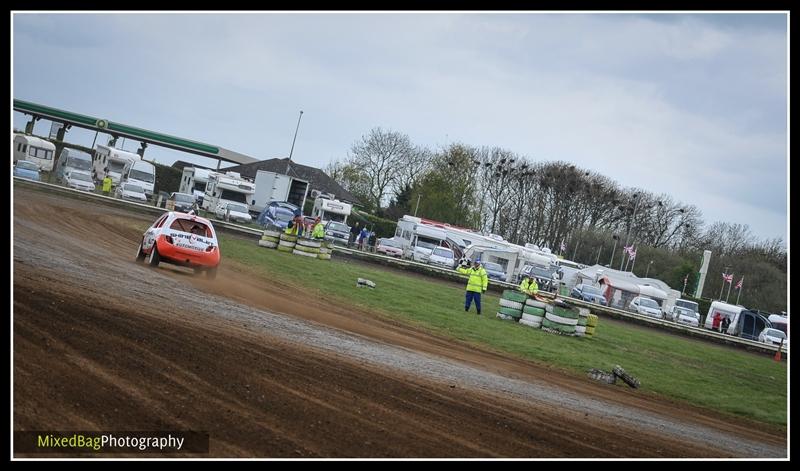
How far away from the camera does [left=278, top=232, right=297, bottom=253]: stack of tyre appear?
39688 millimetres

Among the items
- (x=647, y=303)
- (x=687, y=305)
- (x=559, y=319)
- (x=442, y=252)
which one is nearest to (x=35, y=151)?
(x=442, y=252)

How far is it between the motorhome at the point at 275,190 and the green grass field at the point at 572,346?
78.4ft

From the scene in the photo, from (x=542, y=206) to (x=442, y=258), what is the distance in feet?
131

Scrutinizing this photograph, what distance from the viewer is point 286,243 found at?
39.8 meters

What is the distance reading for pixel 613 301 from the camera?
61.2 meters

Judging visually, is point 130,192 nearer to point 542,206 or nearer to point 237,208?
point 237,208

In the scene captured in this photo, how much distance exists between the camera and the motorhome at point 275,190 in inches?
2392

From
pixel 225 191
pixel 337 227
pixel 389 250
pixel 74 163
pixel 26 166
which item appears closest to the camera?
pixel 26 166

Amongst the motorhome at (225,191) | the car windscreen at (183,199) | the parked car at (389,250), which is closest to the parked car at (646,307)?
the parked car at (389,250)

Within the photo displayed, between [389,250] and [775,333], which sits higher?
[775,333]

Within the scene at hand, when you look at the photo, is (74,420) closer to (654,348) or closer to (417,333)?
(417,333)

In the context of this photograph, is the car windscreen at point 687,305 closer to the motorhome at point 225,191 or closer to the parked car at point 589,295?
the parked car at point 589,295

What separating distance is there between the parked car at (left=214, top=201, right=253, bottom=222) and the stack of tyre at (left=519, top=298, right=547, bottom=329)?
3207 centimetres

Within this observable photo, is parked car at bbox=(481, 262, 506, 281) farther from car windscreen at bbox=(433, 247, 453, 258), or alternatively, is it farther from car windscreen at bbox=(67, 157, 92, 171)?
car windscreen at bbox=(67, 157, 92, 171)
